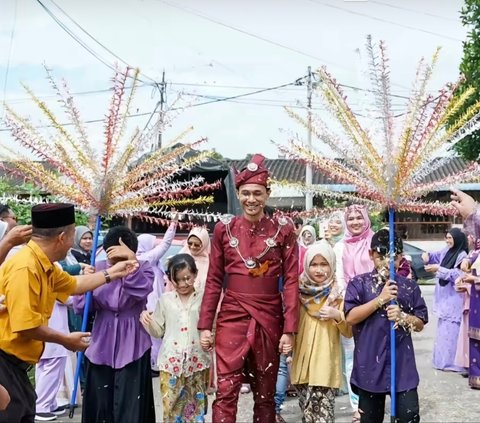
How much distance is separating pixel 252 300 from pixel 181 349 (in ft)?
2.57

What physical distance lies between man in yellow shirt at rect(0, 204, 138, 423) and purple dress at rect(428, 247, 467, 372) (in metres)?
5.00

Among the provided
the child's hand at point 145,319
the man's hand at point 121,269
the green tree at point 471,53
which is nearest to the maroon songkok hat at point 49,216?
the man's hand at point 121,269

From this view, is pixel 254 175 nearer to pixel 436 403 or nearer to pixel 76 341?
pixel 76 341

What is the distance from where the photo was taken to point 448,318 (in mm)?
7703

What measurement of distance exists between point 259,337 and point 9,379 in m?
1.55

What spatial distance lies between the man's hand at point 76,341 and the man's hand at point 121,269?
→ 59 cm

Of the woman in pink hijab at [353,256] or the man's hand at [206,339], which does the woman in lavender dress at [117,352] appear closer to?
the man's hand at [206,339]

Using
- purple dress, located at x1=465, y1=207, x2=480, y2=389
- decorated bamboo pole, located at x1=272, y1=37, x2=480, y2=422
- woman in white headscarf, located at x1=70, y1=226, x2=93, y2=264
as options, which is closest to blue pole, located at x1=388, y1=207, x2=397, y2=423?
decorated bamboo pole, located at x1=272, y1=37, x2=480, y2=422

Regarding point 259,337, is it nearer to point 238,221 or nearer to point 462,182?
point 238,221

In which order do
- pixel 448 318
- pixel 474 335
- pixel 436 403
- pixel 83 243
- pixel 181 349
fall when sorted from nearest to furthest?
pixel 181 349 < pixel 436 403 < pixel 474 335 < pixel 83 243 < pixel 448 318

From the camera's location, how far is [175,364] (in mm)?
4695

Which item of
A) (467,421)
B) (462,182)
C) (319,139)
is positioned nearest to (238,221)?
(319,139)

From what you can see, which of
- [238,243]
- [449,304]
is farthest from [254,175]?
[449,304]

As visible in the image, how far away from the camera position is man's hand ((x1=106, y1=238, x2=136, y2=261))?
4590 millimetres
